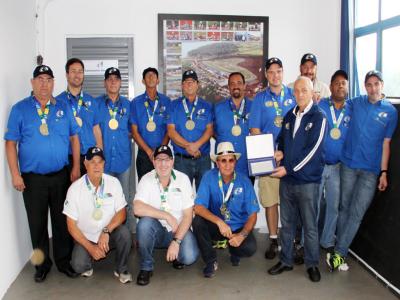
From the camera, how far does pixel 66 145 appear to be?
3.50 metres

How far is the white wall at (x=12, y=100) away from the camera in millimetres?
3287

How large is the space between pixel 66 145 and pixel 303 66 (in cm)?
233

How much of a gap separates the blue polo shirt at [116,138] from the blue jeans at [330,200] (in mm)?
1923

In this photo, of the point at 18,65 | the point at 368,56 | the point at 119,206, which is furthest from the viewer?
the point at 368,56

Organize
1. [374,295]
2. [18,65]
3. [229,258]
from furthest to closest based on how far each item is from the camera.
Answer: [229,258] → [18,65] → [374,295]

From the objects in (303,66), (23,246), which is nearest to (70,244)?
(23,246)

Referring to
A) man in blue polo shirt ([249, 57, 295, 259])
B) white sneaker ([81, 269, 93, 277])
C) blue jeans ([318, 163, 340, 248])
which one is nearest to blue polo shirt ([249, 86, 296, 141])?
man in blue polo shirt ([249, 57, 295, 259])

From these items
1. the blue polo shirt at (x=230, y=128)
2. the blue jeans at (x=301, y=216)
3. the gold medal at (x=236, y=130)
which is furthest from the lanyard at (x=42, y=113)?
the blue jeans at (x=301, y=216)

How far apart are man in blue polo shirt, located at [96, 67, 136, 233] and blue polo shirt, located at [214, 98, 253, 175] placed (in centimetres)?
93

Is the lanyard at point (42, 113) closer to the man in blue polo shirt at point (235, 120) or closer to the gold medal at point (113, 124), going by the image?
the gold medal at point (113, 124)

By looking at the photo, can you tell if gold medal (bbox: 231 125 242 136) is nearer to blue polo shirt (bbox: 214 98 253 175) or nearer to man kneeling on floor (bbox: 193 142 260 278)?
blue polo shirt (bbox: 214 98 253 175)

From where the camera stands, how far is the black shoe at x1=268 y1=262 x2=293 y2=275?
356 centimetres

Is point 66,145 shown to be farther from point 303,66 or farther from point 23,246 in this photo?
point 303,66

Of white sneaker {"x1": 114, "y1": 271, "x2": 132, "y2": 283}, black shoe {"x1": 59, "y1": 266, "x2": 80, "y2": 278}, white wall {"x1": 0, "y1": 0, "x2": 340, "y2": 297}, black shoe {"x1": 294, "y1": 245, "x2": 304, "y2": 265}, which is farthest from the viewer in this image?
white wall {"x1": 0, "y1": 0, "x2": 340, "y2": 297}
